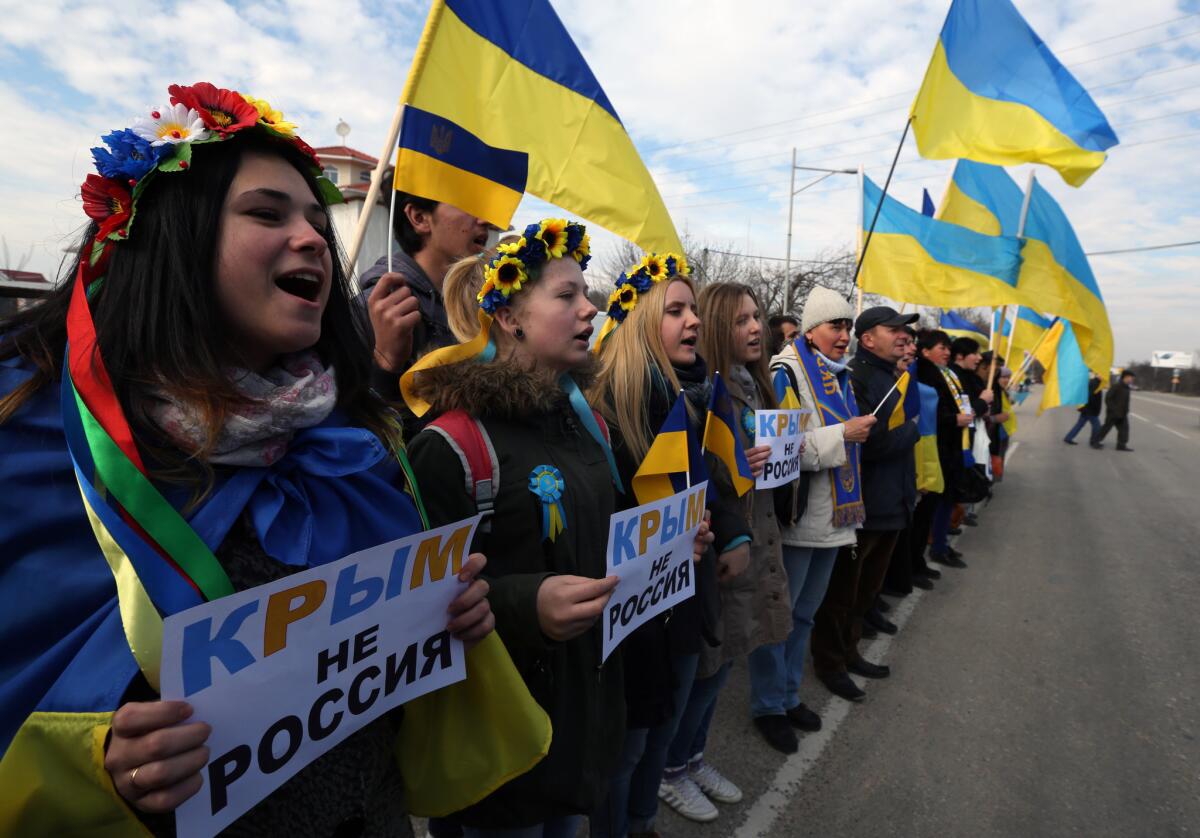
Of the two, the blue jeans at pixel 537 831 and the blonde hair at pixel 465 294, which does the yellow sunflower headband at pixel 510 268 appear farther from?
the blue jeans at pixel 537 831

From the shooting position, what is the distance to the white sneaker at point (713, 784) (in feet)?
9.70

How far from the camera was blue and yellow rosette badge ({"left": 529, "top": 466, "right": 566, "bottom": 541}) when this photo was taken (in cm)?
171

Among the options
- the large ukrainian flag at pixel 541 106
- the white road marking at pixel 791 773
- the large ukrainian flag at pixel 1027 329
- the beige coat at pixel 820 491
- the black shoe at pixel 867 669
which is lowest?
the white road marking at pixel 791 773

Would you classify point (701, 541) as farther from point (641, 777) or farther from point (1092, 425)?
point (1092, 425)

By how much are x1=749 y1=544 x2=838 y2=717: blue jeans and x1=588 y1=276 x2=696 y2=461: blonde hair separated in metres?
1.55

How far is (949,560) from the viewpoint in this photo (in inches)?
265

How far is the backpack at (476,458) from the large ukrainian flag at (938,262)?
4904mm

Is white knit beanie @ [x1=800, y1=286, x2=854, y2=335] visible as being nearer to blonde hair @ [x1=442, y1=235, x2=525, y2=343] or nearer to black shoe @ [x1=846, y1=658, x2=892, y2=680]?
black shoe @ [x1=846, y1=658, x2=892, y2=680]

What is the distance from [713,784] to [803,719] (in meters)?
0.83

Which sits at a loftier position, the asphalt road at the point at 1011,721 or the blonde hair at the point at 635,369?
the blonde hair at the point at 635,369

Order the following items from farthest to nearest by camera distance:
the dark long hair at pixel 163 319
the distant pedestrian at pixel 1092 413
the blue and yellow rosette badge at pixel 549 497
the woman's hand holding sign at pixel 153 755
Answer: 1. the distant pedestrian at pixel 1092 413
2. the blue and yellow rosette badge at pixel 549 497
3. the dark long hair at pixel 163 319
4. the woman's hand holding sign at pixel 153 755

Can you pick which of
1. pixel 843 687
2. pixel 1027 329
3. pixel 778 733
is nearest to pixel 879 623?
pixel 843 687

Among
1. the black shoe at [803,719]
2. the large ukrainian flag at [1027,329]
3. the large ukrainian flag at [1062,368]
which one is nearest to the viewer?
the black shoe at [803,719]

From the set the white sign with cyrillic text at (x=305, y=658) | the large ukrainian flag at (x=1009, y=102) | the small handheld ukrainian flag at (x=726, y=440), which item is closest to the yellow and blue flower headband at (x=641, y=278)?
the small handheld ukrainian flag at (x=726, y=440)
